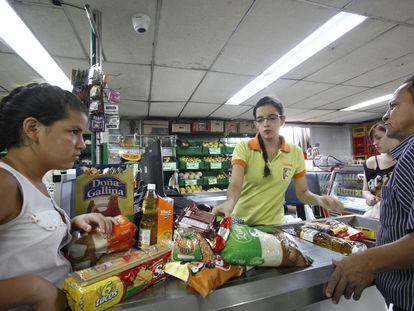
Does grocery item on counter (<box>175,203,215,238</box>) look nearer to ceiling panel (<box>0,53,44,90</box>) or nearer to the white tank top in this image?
the white tank top

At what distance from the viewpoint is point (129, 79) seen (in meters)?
3.49

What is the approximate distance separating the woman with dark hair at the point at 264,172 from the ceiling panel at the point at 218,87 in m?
2.12

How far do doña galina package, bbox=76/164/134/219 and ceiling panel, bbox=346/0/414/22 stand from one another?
249cm

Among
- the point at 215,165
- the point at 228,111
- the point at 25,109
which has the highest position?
the point at 228,111

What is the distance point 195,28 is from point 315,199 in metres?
1.99

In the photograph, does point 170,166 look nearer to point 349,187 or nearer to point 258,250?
point 349,187

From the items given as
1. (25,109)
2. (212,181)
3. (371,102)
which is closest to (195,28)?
(25,109)

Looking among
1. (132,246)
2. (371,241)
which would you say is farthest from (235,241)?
(371,241)

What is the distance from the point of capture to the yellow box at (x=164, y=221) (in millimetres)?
877

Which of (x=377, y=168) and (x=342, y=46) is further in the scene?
(x=342, y=46)

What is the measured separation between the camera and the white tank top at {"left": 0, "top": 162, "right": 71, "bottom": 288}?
22.8 inches

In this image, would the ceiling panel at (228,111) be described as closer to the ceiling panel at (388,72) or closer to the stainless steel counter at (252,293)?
the ceiling panel at (388,72)

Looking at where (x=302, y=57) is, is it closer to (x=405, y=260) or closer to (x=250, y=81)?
(x=250, y=81)

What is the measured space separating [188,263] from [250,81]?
141 inches
